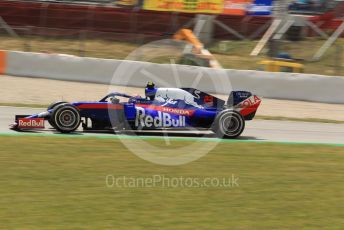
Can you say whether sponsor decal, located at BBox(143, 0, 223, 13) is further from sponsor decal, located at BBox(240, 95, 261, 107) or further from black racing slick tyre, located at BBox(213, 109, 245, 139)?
black racing slick tyre, located at BBox(213, 109, 245, 139)

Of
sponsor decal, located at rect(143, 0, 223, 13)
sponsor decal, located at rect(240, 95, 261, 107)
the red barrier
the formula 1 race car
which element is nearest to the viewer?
the formula 1 race car

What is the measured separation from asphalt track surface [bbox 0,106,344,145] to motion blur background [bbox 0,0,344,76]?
7.80m

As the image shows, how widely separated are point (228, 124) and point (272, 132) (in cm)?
235

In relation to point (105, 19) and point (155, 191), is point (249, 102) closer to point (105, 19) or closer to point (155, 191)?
point (155, 191)

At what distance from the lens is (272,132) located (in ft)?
47.3

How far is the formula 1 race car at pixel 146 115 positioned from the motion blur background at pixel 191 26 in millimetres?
11704

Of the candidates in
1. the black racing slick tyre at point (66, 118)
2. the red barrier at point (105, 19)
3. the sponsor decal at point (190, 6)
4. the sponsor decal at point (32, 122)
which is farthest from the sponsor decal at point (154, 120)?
the sponsor decal at point (190, 6)

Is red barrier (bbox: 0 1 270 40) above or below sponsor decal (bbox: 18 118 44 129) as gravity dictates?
above

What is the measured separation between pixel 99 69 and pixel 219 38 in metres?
8.00

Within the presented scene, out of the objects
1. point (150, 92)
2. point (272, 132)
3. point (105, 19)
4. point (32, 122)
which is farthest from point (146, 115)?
point (105, 19)

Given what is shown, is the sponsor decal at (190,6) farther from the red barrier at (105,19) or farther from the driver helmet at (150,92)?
the driver helmet at (150,92)

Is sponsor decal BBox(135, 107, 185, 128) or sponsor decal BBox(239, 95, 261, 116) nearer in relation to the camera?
sponsor decal BBox(135, 107, 185, 128)

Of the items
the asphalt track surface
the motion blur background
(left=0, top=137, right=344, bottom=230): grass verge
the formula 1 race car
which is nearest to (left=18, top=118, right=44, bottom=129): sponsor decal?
the formula 1 race car

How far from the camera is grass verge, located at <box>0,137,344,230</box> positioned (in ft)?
21.8
